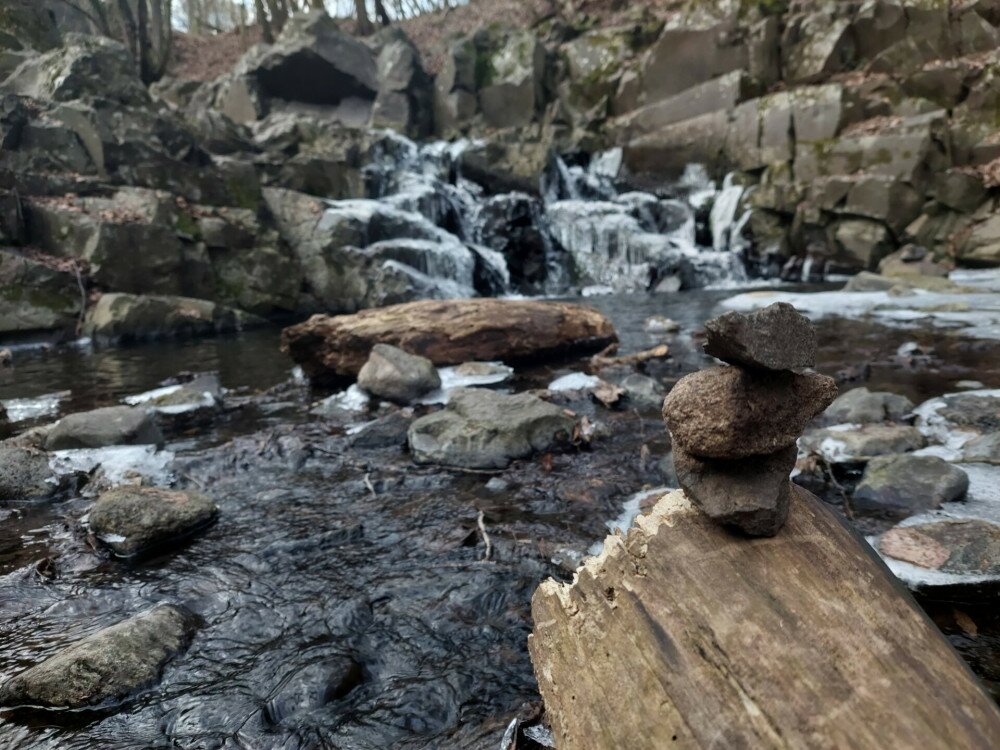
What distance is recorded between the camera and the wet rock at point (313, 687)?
2.40 meters

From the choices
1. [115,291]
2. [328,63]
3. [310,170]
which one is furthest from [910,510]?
[328,63]

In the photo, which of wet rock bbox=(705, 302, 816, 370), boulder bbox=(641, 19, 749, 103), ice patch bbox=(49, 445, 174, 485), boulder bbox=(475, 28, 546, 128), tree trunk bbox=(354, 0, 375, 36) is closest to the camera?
wet rock bbox=(705, 302, 816, 370)

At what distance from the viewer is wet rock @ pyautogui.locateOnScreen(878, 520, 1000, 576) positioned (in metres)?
2.84

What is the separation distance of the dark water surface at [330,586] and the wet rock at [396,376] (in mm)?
976

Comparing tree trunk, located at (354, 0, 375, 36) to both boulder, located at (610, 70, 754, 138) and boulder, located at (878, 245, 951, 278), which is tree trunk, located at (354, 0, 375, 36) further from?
boulder, located at (878, 245, 951, 278)

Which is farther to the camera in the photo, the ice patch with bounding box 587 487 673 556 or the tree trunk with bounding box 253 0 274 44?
the tree trunk with bounding box 253 0 274 44

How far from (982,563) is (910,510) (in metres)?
0.82

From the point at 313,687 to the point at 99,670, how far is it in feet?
2.81

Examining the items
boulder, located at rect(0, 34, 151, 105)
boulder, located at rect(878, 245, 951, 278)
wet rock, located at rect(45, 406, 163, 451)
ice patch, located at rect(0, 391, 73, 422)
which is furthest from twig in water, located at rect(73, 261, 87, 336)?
boulder, located at rect(878, 245, 951, 278)

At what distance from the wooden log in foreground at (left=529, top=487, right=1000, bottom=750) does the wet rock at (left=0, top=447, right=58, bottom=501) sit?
4419 mm

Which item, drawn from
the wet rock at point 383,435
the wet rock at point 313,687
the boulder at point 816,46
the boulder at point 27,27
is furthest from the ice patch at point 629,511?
the boulder at point 27,27

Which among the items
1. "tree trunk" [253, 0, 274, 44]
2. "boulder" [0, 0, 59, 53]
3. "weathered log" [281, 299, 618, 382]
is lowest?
"weathered log" [281, 299, 618, 382]

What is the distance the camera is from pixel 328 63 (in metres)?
26.4

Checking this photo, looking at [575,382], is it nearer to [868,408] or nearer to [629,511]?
[868,408]
